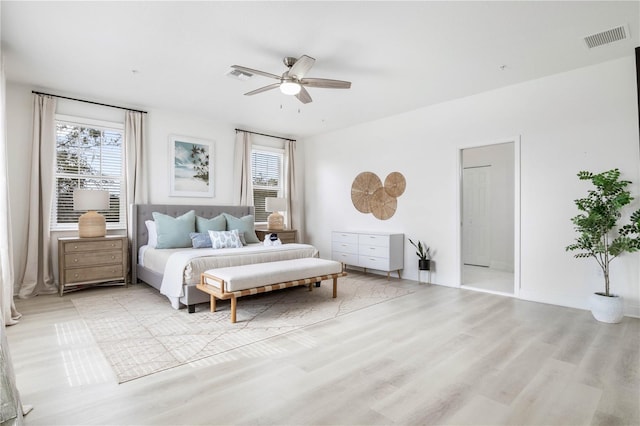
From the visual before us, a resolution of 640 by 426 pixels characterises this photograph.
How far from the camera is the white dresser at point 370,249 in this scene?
219 inches

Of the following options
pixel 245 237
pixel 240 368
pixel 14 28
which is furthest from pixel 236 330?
pixel 14 28

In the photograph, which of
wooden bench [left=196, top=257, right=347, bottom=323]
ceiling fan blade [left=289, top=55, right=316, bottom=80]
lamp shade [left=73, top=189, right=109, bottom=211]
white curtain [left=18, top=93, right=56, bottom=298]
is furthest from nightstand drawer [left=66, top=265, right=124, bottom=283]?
ceiling fan blade [left=289, top=55, right=316, bottom=80]

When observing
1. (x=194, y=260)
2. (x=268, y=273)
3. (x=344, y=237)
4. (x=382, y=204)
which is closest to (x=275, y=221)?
(x=344, y=237)

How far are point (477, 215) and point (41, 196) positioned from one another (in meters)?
7.70

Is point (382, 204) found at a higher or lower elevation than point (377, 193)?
lower

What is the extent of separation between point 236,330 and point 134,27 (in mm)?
2958

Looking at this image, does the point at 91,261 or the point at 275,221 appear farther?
the point at 275,221

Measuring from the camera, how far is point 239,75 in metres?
3.94

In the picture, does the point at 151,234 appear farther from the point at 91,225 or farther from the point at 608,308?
the point at 608,308

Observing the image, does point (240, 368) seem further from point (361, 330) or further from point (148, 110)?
point (148, 110)

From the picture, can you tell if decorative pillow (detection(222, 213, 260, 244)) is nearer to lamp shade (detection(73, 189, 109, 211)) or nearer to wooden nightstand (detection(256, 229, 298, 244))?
wooden nightstand (detection(256, 229, 298, 244))

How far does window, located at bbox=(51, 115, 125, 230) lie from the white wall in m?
4.33

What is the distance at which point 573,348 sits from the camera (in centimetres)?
281

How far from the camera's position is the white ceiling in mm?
2795
